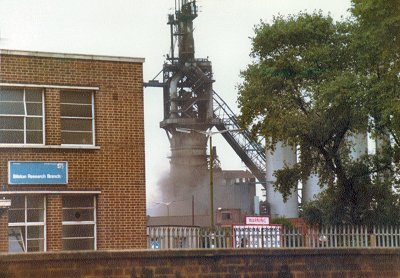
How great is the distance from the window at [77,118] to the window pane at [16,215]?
264 cm

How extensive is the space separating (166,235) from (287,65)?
21.4 meters

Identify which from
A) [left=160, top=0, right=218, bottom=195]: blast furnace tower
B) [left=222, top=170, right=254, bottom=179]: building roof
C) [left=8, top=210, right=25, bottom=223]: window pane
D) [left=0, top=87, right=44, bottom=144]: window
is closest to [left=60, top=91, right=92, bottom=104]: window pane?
[left=0, top=87, right=44, bottom=144]: window

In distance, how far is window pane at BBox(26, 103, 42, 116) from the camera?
3020 centimetres

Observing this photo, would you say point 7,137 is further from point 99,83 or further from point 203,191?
point 203,191

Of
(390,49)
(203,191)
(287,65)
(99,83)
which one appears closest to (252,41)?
(287,65)

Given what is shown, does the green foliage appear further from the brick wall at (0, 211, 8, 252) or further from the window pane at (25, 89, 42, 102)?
the brick wall at (0, 211, 8, 252)

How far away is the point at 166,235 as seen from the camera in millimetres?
26328

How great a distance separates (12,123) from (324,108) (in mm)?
17297

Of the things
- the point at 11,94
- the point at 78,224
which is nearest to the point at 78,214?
the point at 78,224

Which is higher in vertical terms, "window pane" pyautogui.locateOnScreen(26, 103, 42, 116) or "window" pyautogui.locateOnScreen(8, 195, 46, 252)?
"window pane" pyautogui.locateOnScreen(26, 103, 42, 116)

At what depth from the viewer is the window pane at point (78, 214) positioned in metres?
30.4

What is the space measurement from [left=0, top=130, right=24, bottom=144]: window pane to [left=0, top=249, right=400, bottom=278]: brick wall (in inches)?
311

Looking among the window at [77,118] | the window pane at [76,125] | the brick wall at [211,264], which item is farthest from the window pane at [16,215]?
the brick wall at [211,264]

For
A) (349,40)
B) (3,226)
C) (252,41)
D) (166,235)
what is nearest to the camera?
(166,235)
